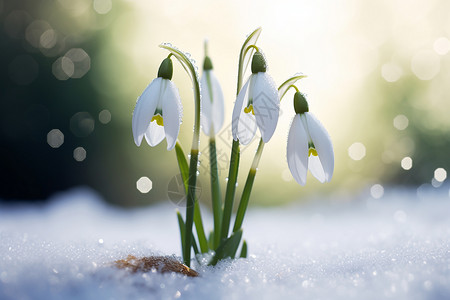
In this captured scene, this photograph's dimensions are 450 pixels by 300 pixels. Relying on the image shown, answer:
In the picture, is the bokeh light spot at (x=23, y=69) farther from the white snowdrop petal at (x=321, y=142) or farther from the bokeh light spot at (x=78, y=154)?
the white snowdrop petal at (x=321, y=142)

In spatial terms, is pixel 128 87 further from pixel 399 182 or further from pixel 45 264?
pixel 45 264

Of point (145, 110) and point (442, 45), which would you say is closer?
point (145, 110)

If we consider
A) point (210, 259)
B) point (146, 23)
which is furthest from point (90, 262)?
point (146, 23)

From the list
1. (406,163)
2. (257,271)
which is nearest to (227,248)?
(257,271)

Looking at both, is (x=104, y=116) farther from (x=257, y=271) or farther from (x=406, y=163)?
(x=257, y=271)

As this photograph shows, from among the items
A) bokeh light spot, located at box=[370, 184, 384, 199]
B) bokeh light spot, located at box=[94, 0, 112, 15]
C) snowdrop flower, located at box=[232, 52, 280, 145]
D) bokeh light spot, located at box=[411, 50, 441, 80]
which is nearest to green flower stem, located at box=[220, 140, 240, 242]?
snowdrop flower, located at box=[232, 52, 280, 145]

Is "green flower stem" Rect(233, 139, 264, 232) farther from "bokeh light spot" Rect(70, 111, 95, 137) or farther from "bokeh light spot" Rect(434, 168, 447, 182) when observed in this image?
"bokeh light spot" Rect(70, 111, 95, 137)

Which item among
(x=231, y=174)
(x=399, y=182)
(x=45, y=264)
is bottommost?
(x=399, y=182)

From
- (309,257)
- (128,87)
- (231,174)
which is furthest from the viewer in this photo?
(128,87)
